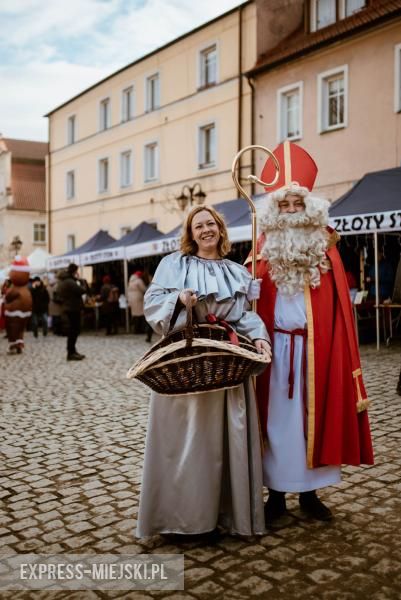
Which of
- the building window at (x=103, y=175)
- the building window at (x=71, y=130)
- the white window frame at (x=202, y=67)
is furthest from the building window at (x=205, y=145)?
the building window at (x=71, y=130)

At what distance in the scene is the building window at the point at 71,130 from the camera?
2892cm

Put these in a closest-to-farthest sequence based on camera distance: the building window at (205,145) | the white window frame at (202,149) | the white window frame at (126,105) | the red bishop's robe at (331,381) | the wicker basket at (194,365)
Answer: the wicker basket at (194,365) < the red bishop's robe at (331,381) < the white window frame at (202,149) < the building window at (205,145) < the white window frame at (126,105)

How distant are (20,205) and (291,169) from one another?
3886cm

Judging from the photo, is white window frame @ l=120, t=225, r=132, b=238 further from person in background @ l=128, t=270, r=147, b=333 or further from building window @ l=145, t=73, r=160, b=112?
person in background @ l=128, t=270, r=147, b=333

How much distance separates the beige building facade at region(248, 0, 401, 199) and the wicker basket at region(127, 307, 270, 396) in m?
13.2

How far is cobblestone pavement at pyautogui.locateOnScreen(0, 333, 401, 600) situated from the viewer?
2822 mm

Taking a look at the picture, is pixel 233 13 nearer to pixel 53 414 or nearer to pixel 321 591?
pixel 53 414

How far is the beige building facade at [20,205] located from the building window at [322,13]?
84.1 feet

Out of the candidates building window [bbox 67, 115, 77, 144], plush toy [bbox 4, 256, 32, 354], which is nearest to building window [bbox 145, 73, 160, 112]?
building window [bbox 67, 115, 77, 144]

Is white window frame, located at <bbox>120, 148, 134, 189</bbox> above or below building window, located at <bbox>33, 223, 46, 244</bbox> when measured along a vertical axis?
above

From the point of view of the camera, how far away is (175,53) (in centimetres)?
2216

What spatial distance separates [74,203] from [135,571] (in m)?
27.2

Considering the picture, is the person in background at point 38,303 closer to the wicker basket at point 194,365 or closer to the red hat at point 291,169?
the red hat at point 291,169

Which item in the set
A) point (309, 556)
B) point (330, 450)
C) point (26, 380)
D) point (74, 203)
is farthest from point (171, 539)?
point (74, 203)
